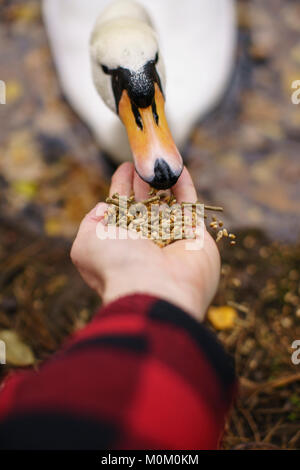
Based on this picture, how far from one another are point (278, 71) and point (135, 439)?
1.76 m

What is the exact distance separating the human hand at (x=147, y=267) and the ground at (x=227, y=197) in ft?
1.52

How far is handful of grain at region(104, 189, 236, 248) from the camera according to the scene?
873 millimetres

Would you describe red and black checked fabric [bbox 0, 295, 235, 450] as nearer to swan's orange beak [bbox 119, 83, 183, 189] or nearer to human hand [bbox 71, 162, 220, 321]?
human hand [bbox 71, 162, 220, 321]

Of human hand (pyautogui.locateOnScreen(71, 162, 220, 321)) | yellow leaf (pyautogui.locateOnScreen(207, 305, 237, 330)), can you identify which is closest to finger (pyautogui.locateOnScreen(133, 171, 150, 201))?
human hand (pyautogui.locateOnScreen(71, 162, 220, 321))

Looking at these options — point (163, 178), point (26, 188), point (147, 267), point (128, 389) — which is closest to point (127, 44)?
point (163, 178)

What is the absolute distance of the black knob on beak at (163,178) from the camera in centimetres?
91

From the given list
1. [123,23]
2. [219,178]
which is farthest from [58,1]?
[219,178]

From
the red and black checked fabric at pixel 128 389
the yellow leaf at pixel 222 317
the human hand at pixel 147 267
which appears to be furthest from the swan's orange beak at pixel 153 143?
the yellow leaf at pixel 222 317

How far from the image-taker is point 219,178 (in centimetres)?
171

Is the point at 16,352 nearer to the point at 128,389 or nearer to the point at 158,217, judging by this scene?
the point at 158,217

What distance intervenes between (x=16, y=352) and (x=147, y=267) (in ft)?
2.21

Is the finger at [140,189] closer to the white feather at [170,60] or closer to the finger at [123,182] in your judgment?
the finger at [123,182]

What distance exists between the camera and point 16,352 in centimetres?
125
